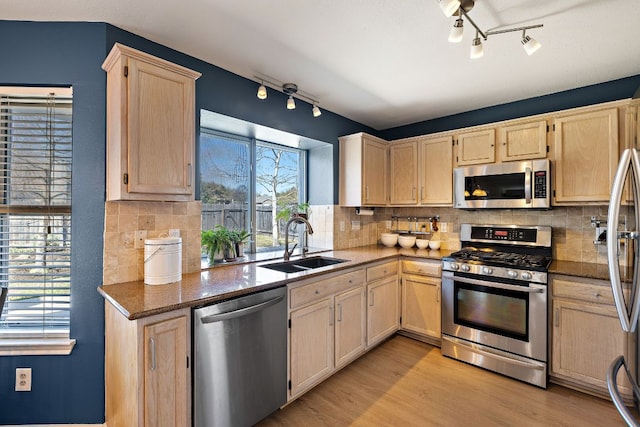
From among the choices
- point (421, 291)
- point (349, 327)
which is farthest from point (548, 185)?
point (349, 327)

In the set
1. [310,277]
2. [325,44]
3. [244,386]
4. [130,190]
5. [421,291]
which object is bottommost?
[244,386]

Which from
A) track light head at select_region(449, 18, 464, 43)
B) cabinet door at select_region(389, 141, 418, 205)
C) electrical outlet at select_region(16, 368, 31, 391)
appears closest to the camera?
track light head at select_region(449, 18, 464, 43)

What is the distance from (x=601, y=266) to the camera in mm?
2559

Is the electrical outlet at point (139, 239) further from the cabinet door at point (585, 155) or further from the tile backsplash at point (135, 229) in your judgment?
the cabinet door at point (585, 155)

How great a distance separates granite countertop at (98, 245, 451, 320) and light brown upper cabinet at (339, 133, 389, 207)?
1126 mm

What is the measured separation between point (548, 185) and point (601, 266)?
2.62 ft

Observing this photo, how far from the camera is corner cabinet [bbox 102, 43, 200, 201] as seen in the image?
1.71 m

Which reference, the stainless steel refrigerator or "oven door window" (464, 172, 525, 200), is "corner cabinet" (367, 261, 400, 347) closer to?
"oven door window" (464, 172, 525, 200)

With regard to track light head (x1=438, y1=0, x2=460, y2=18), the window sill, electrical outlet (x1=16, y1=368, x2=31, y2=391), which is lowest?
electrical outlet (x1=16, y1=368, x2=31, y2=391)

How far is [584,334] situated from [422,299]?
1271 mm

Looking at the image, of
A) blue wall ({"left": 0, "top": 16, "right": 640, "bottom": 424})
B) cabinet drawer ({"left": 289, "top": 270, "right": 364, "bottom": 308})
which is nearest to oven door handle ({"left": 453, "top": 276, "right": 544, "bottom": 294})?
cabinet drawer ({"left": 289, "top": 270, "right": 364, "bottom": 308})

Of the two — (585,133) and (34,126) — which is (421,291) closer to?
(585,133)

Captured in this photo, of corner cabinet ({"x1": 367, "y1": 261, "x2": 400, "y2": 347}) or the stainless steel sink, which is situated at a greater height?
the stainless steel sink

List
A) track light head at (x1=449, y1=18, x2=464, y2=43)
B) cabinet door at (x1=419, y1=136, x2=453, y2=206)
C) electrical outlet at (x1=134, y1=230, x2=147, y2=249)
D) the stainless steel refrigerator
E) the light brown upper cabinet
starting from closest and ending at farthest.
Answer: the stainless steel refrigerator < track light head at (x1=449, y1=18, x2=464, y2=43) < electrical outlet at (x1=134, y1=230, x2=147, y2=249) < cabinet door at (x1=419, y1=136, x2=453, y2=206) < the light brown upper cabinet
